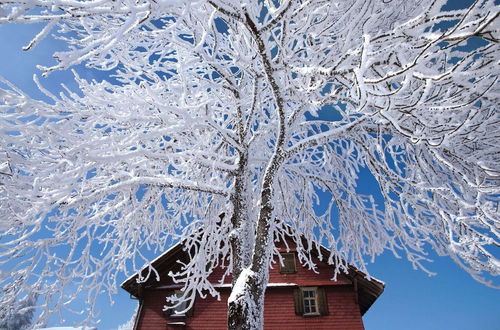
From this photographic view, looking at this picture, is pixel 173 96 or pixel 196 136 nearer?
pixel 173 96

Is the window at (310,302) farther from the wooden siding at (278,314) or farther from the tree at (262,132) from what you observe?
the tree at (262,132)

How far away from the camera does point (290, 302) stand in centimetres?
1209

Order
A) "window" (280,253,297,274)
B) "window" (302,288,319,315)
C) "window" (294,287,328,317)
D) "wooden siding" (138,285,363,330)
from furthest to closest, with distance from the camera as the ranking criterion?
"window" (280,253,297,274), "window" (302,288,319,315), "window" (294,287,328,317), "wooden siding" (138,285,363,330)

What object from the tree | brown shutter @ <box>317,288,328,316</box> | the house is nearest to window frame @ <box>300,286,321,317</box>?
the house

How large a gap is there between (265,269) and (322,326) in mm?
8882

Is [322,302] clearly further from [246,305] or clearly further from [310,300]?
[246,305]

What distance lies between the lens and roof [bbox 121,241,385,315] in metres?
11.6

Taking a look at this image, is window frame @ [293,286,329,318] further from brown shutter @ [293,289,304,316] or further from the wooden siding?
the wooden siding

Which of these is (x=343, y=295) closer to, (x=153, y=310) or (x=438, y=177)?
(x=153, y=310)

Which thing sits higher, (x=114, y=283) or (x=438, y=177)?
(x=438, y=177)

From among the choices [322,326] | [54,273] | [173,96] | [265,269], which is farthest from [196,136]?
[322,326]

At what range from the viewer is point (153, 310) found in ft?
40.6

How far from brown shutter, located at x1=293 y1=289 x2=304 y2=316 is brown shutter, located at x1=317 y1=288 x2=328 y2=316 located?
71 cm

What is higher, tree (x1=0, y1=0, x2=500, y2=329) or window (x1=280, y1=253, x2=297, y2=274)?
window (x1=280, y1=253, x2=297, y2=274)
